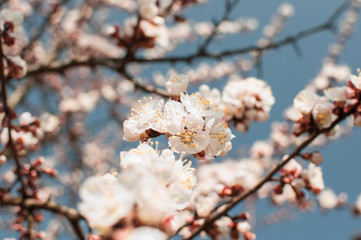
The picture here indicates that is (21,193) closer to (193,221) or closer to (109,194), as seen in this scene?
(193,221)

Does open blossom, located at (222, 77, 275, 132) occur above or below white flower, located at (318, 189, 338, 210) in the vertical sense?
above

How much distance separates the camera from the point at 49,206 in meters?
2.29

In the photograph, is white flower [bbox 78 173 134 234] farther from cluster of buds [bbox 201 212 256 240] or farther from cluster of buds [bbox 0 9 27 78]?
cluster of buds [bbox 0 9 27 78]

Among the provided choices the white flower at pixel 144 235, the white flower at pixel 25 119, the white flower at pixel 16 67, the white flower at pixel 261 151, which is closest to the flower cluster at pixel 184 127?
the white flower at pixel 144 235

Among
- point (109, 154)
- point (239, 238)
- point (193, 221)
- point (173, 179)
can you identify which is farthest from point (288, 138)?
point (109, 154)

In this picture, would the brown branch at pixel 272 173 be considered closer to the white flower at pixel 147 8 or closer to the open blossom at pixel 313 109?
the open blossom at pixel 313 109

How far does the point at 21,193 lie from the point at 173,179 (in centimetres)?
188

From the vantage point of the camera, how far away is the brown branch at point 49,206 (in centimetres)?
207

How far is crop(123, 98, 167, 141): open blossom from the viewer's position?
4.53ft

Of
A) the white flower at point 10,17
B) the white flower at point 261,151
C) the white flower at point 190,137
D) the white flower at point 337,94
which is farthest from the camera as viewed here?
the white flower at point 261,151

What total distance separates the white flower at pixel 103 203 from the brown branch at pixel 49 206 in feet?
4.26

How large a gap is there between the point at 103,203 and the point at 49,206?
1650 millimetres

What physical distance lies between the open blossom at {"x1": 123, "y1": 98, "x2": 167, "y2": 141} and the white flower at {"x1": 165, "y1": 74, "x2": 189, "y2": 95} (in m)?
0.12

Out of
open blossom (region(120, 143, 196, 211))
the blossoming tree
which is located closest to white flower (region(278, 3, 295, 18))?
the blossoming tree
